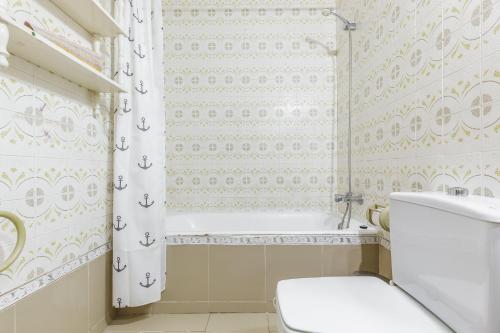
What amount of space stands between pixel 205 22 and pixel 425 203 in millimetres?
2242

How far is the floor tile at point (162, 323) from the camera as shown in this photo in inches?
62.3

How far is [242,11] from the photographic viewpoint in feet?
8.20

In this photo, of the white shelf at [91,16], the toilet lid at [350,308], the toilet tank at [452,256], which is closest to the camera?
the toilet tank at [452,256]

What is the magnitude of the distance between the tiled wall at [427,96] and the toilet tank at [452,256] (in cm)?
22

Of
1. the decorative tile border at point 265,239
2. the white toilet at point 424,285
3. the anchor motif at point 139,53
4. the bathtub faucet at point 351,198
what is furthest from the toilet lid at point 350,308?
the anchor motif at point 139,53

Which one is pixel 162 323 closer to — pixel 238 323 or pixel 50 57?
pixel 238 323

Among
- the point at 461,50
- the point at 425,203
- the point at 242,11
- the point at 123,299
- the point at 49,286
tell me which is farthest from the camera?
the point at 242,11

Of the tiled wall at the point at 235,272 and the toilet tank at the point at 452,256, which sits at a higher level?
the toilet tank at the point at 452,256

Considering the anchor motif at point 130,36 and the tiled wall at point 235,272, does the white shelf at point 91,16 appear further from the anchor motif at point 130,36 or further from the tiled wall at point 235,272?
the tiled wall at point 235,272

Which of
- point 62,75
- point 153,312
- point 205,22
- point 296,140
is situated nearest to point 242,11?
point 205,22

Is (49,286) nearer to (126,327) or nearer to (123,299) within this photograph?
(123,299)

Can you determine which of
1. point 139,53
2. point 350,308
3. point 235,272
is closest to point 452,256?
point 350,308

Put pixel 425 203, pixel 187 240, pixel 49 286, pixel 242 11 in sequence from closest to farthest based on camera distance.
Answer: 1. pixel 425 203
2. pixel 49 286
3. pixel 187 240
4. pixel 242 11

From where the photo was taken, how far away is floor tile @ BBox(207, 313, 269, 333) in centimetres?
158
